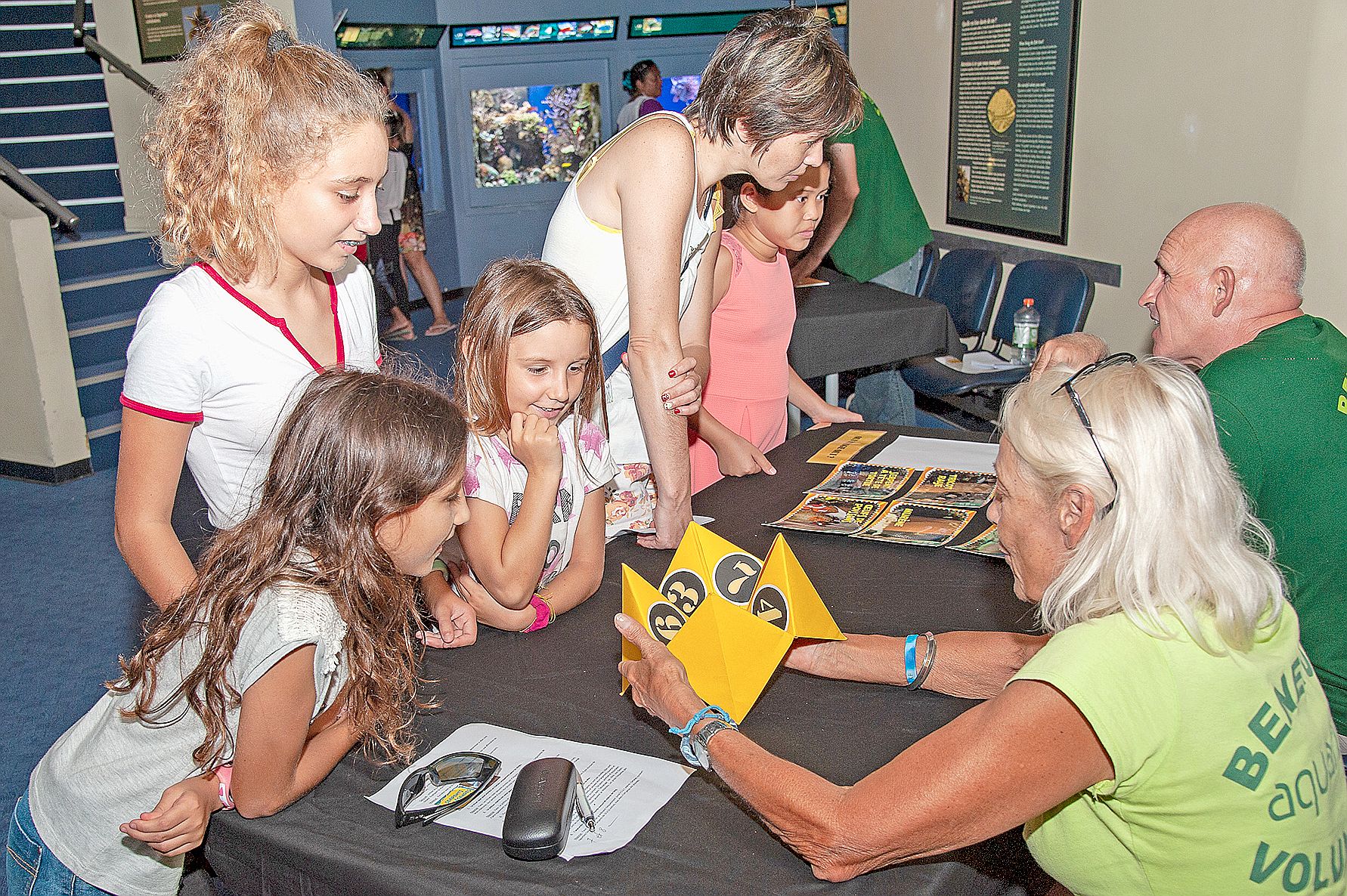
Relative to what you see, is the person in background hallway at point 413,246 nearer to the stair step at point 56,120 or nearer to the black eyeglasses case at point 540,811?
the stair step at point 56,120

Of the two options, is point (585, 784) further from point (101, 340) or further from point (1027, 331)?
point (101, 340)

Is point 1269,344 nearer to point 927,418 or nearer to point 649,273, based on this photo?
point 649,273

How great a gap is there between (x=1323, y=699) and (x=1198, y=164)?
3.92 m

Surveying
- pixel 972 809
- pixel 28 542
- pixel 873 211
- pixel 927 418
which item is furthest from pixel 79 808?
pixel 927 418

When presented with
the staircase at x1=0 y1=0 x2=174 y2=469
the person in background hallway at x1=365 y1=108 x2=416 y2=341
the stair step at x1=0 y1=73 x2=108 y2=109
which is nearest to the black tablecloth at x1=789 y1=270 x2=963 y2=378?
the staircase at x1=0 y1=0 x2=174 y2=469

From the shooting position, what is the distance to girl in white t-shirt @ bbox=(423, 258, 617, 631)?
181 cm

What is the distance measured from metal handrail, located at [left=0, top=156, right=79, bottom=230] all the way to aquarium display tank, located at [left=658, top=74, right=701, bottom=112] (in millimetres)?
5422

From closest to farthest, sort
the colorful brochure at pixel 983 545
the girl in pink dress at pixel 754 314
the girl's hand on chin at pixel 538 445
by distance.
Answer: the girl's hand on chin at pixel 538 445 < the colorful brochure at pixel 983 545 < the girl in pink dress at pixel 754 314

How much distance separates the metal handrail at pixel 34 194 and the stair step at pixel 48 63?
176 cm

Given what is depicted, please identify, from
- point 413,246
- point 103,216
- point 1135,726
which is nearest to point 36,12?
point 103,216

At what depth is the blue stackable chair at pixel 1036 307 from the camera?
478 centimetres

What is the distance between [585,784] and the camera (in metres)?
1.34

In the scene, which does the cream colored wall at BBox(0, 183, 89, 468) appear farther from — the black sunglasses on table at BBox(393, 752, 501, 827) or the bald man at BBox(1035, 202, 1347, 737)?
the bald man at BBox(1035, 202, 1347, 737)

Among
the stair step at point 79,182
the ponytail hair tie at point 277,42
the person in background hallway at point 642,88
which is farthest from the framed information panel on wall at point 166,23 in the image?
the ponytail hair tie at point 277,42
